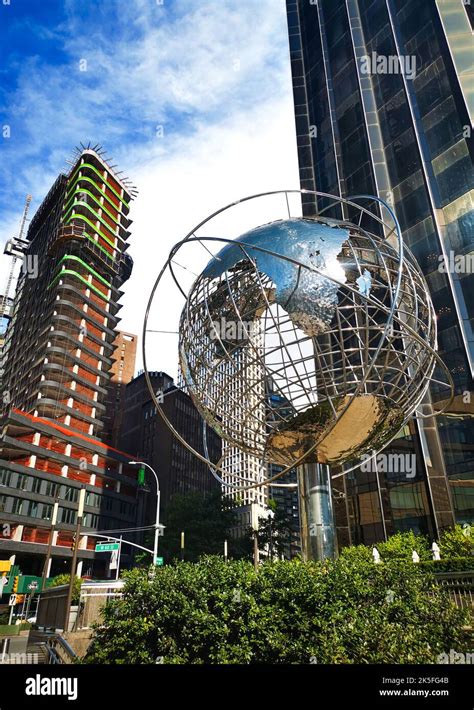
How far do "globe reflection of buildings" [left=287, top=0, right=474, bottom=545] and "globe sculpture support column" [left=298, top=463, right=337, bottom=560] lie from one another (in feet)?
51.8

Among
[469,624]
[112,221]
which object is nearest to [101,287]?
[112,221]

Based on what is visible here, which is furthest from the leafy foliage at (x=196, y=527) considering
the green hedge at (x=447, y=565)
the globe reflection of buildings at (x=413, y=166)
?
the green hedge at (x=447, y=565)

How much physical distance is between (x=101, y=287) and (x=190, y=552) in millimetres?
44285

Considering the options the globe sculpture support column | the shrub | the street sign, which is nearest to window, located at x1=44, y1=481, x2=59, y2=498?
the street sign

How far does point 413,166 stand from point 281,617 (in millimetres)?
28214

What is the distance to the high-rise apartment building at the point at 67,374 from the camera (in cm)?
4822

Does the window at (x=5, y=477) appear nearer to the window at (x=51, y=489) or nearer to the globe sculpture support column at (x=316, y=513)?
the window at (x=51, y=489)

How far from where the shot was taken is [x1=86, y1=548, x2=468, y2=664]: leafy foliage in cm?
748

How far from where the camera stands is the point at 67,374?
6244 centimetres

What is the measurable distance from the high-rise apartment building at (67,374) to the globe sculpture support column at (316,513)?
139 feet

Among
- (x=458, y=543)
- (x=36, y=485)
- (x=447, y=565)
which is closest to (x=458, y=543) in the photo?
(x=458, y=543)

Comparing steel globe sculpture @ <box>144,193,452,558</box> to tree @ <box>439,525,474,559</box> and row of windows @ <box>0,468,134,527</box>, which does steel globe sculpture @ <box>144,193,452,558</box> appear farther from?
row of windows @ <box>0,468,134,527</box>

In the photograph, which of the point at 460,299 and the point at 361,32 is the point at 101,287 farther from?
the point at 460,299

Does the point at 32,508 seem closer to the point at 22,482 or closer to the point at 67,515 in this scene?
the point at 22,482
